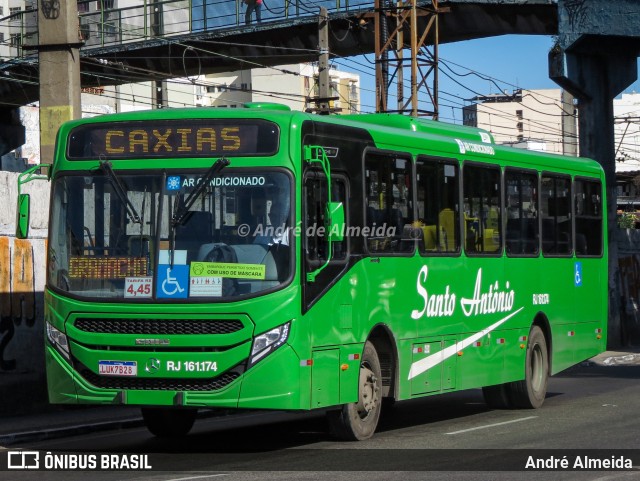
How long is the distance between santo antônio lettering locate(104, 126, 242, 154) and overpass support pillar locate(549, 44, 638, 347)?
1851 cm

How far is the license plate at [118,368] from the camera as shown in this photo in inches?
448

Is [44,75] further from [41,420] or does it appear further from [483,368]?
[483,368]

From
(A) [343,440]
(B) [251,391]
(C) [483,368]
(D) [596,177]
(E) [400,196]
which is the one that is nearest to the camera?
(B) [251,391]

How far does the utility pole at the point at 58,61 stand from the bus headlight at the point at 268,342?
7142 mm

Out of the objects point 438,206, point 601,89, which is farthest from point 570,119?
point 438,206

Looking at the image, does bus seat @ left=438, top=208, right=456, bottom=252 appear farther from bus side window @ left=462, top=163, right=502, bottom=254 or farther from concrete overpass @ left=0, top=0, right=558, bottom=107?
concrete overpass @ left=0, top=0, right=558, bottom=107

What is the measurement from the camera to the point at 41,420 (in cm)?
1562

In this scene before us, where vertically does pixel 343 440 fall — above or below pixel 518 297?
below

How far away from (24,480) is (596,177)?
12.0 m

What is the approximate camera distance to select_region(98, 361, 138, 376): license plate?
1139 cm

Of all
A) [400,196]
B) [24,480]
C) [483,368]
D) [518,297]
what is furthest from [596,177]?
[24,480]

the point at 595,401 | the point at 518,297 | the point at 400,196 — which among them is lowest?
the point at 595,401

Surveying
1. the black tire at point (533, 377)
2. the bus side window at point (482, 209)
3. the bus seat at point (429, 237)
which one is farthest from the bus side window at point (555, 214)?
the bus seat at point (429, 237)

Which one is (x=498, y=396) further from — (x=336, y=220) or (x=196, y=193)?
(x=196, y=193)
